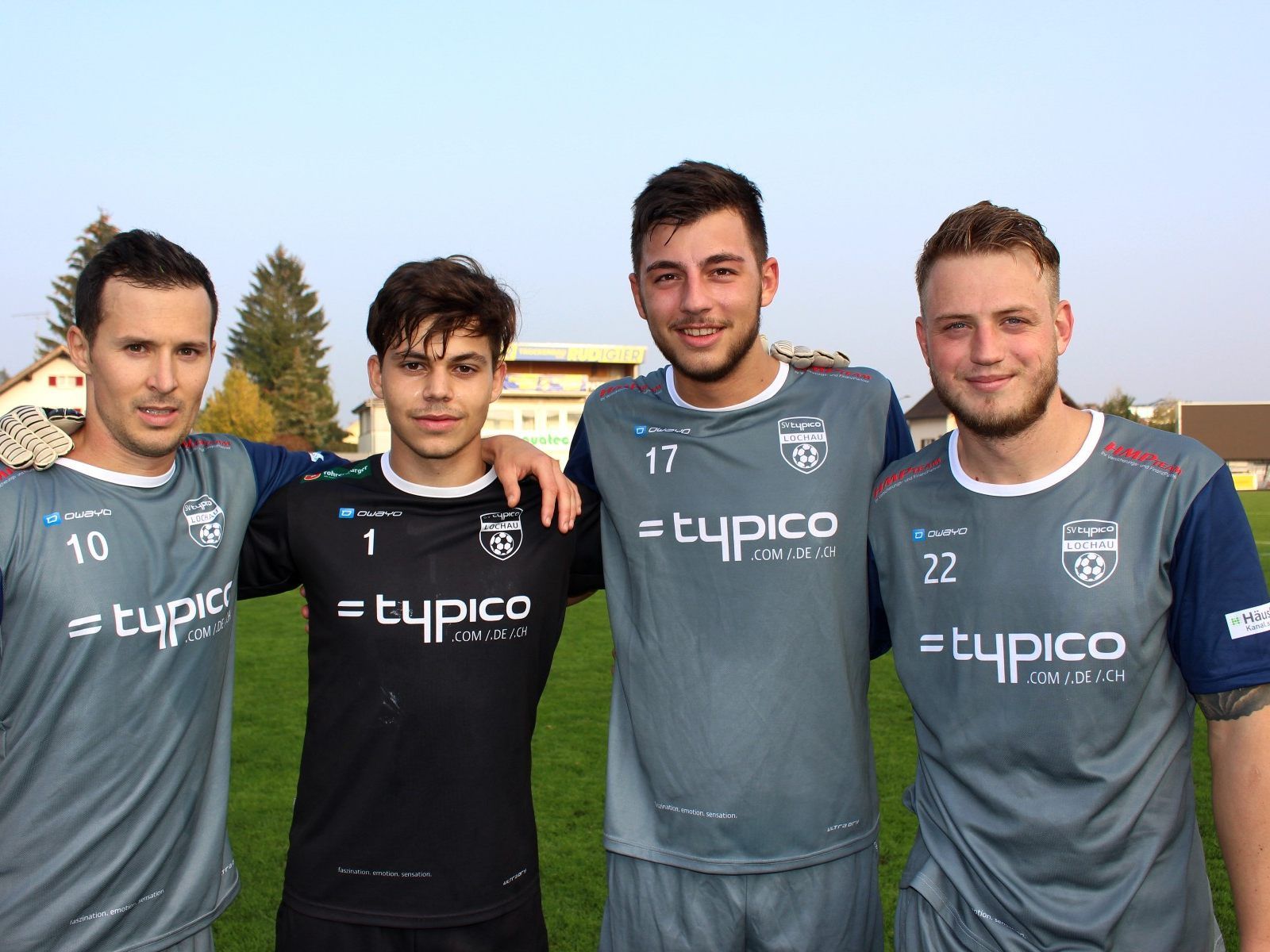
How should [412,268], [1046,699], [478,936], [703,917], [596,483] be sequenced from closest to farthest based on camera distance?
1. [1046,699]
2. [478,936]
3. [703,917]
4. [412,268]
5. [596,483]

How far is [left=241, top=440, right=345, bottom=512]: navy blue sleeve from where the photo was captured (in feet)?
9.62

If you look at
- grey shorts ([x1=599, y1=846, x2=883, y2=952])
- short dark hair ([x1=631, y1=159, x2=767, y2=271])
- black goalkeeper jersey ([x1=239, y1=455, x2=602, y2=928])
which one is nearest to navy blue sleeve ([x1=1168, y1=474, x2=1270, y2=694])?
grey shorts ([x1=599, y1=846, x2=883, y2=952])

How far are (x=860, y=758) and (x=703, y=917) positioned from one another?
616 mm

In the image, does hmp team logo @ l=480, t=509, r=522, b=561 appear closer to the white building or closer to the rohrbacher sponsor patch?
the rohrbacher sponsor patch

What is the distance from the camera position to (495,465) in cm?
290

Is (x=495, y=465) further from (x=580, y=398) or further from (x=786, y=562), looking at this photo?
(x=580, y=398)

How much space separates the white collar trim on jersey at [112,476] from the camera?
8.31 feet

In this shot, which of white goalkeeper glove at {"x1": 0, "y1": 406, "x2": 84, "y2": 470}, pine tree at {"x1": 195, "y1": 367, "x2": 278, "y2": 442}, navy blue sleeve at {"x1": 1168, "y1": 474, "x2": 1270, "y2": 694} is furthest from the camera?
pine tree at {"x1": 195, "y1": 367, "x2": 278, "y2": 442}

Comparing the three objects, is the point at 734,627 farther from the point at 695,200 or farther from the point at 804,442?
the point at 695,200

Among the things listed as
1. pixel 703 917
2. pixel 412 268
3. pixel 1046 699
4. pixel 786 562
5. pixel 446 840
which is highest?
pixel 412 268

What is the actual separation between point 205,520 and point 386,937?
121cm

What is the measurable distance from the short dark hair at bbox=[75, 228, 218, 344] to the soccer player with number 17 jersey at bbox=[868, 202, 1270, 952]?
1.99 meters

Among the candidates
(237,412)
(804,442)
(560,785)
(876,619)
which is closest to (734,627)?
(876,619)

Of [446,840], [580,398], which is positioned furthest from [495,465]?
[580,398]
